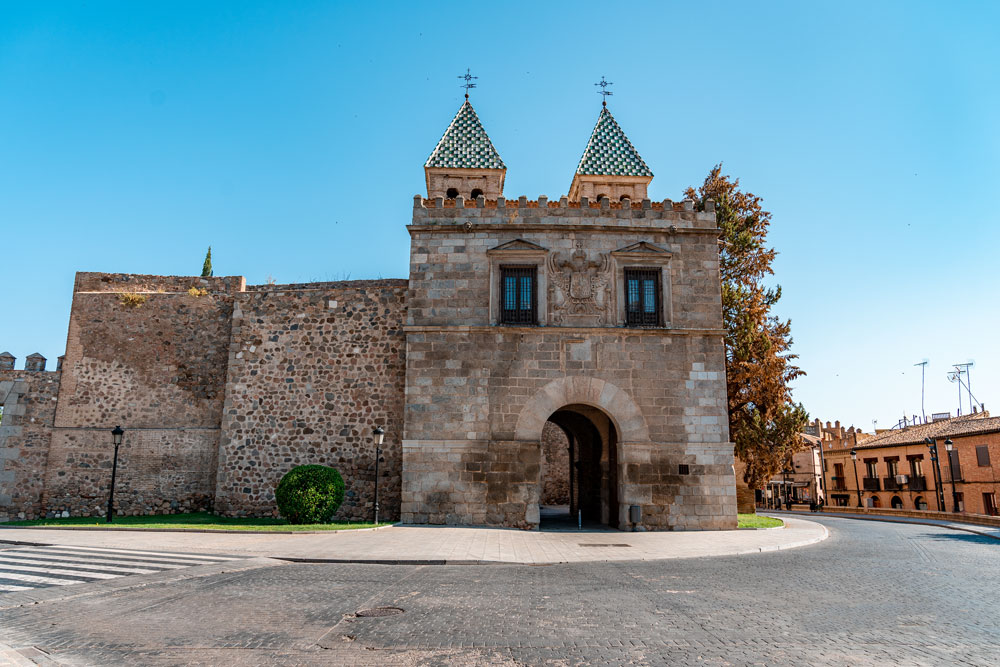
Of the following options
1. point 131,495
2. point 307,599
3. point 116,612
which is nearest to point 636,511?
point 307,599

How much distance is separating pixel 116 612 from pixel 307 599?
195cm

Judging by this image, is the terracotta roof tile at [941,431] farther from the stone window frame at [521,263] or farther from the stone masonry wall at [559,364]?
the stone window frame at [521,263]

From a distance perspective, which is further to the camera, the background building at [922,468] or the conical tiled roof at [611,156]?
the background building at [922,468]

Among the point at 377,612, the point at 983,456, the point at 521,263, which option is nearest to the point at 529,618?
the point at 377,612

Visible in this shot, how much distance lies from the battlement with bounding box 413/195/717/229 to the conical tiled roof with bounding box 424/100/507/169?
13.4ft

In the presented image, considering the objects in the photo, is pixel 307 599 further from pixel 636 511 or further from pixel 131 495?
pixel 131 495

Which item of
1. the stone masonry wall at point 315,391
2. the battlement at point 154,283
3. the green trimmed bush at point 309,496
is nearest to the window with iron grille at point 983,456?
the stone masonry wall at point 315,391

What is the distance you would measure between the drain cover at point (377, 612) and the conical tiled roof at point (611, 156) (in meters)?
17.2

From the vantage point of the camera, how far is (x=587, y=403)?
16719 mm

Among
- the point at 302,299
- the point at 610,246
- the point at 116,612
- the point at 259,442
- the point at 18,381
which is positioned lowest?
the point at 116,612

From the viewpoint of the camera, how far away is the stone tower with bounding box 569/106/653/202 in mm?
21094

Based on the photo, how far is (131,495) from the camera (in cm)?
1877

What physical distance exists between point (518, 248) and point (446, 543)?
27.3 ft

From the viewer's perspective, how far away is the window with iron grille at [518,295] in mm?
17203
